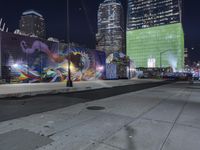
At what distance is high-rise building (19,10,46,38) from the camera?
12275 centimetres

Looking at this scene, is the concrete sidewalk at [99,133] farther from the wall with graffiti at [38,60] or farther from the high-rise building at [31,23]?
the high-rise building at [31,23]

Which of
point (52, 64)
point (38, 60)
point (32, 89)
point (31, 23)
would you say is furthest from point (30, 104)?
point (31, 23)

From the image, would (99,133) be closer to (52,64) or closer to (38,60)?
(38,60)

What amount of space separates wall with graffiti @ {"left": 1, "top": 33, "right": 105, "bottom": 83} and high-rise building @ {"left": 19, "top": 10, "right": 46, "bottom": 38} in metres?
97.3

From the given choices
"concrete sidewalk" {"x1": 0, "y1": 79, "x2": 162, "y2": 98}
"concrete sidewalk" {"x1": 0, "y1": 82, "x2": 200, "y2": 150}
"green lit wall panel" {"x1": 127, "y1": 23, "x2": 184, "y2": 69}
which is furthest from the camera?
"green lit wall panel" {"x1": 127, "y1": 23, "x2": 184, "y2": 69}

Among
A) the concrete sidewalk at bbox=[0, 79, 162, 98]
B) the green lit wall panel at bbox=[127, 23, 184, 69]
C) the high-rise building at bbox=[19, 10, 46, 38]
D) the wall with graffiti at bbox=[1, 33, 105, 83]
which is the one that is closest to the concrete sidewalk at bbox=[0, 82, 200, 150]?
the concrete sidewalk at bbox=[0, 79, 162, 98]

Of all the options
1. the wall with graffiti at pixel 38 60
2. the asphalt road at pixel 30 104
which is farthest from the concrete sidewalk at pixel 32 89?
the wall with graffiti at pixel 38 60

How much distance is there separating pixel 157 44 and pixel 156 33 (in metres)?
10.7

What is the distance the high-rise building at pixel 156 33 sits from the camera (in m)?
131

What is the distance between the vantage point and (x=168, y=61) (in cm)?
13238

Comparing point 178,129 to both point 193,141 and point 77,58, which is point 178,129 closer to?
point 193,141

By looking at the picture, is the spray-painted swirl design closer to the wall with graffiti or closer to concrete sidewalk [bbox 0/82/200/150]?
the wall with graffiti

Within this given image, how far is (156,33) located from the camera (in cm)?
14162

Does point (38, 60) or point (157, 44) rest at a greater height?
point (157, 44)
